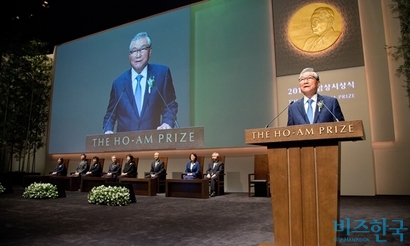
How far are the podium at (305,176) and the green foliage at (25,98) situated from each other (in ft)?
33.3

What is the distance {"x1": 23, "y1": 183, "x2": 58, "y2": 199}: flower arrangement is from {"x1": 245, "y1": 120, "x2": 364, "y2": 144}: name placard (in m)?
5.62

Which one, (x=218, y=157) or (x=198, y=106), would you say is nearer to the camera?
(x=218, y=157)

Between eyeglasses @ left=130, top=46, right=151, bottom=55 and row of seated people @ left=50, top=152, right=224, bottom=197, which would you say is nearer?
row of seated people @ left=50, top=152, right=224, bottom=197

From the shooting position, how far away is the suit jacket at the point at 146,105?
7.96 metres

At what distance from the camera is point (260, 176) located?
264 inches

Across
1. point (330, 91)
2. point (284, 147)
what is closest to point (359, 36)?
point (330, 91)

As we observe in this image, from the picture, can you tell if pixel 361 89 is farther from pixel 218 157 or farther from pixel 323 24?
pixel 218 157

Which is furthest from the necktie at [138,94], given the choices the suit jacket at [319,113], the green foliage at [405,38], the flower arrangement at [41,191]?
the suit jacket at [319,113]

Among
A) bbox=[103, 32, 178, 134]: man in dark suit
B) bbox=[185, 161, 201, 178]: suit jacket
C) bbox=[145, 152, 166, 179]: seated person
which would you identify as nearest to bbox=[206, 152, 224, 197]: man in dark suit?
bbox=[185, 161, 201, 178]: suit jacket

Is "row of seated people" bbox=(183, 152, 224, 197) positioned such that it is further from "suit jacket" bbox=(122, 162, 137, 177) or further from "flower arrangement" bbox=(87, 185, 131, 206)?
"flower arrangement" bbox=(87, 185, 131, 206)

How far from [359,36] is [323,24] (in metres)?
0.77

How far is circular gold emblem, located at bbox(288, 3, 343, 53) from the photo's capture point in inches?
259

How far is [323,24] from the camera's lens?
6.68m

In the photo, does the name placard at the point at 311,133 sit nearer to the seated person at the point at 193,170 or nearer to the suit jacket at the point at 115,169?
the seated person at the point at 193,170
